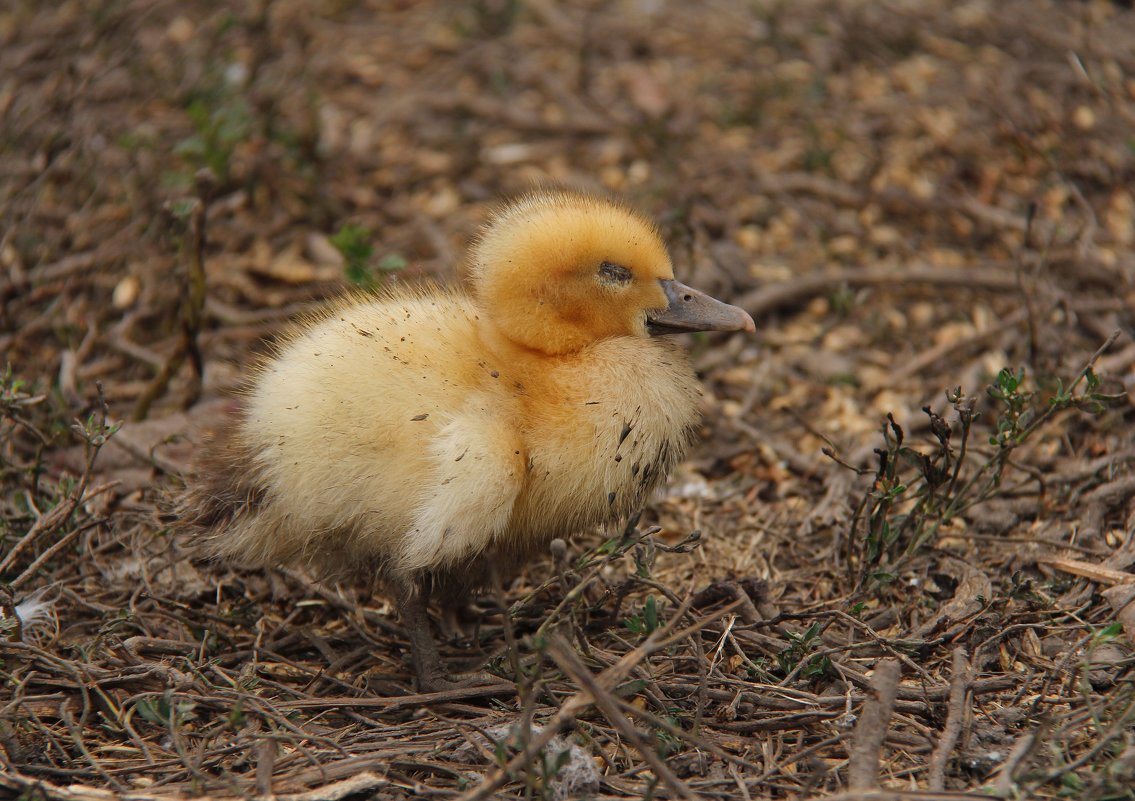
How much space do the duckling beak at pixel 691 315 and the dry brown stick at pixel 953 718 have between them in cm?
98

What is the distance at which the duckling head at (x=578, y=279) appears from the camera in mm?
2928

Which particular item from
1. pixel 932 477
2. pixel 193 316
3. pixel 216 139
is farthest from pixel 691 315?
pixel 216 139

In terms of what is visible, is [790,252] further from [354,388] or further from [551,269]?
[354,388]

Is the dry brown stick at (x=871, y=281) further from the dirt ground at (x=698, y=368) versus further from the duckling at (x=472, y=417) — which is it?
the duckling at (x=472, y=417)

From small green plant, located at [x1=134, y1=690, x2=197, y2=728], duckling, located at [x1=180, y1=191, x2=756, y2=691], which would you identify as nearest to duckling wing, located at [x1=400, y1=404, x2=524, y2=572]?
duckling, located at [x1=180, y1=191, x2=756, y2=691]

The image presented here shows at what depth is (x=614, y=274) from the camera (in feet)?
9.94

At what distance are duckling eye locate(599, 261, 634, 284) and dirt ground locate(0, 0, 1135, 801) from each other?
0.55 metres

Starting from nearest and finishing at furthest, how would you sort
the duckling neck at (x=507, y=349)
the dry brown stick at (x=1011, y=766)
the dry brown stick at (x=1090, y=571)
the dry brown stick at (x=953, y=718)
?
the dry brown stick at (x=1011, y=766) → the dry brown stick at (x=953, y=718) → the duckling neck at (x=507, y=349) → the dry brown stick at (x=1090, y=571)

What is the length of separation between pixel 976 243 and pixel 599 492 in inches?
110

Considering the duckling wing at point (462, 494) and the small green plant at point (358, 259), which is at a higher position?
the duckling wing at point (462, 494)

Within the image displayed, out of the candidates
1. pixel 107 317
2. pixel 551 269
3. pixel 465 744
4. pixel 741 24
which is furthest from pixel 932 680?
pixel 741 24

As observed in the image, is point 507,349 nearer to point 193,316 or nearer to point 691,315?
point 691,315

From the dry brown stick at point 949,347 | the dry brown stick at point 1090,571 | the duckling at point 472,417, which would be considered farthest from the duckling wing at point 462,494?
the dry brown stick at point 949,347

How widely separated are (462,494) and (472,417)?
0.62 ft
